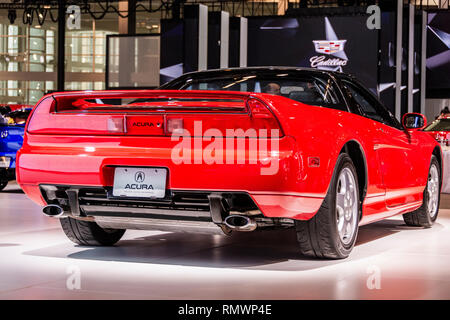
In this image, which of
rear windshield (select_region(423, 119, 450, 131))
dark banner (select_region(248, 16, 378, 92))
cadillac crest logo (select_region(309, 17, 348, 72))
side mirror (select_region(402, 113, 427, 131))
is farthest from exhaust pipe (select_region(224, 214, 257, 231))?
cadillac crest logo (select_region(309, 17, 348, 72))

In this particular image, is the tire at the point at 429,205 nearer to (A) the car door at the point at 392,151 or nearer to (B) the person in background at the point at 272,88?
(A) the car door at the point at 392,151

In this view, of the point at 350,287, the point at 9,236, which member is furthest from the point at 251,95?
the point at 9,236

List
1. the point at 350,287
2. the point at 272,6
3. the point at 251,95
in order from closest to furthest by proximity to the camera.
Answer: the point at 350,287 < the point at 251,95 < the point at 272,6

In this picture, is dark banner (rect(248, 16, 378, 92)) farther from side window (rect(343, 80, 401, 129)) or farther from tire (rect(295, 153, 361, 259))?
tire (rect(295, 153, 361, 259))

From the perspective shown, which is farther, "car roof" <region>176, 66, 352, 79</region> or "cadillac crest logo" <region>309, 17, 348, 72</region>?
"cadillac crest logo" <region>309, 17, 348, 72</region>

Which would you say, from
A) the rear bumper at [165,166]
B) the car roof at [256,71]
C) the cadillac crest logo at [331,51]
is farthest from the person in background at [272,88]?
the cadillac crest logo at [331,51]

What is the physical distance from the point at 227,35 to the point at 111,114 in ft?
70.3

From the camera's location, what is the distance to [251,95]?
4.76 m

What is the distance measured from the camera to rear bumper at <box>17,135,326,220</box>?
15.3 ft

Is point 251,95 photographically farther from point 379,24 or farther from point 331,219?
point 379,24

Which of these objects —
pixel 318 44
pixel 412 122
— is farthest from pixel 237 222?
pixel 318 44

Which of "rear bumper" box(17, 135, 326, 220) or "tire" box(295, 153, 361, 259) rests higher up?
"rear bumper" box(17, 135, 326, 220)

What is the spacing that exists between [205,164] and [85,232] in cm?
149

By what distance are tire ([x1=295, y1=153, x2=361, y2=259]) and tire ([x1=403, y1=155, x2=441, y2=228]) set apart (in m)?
2.19
